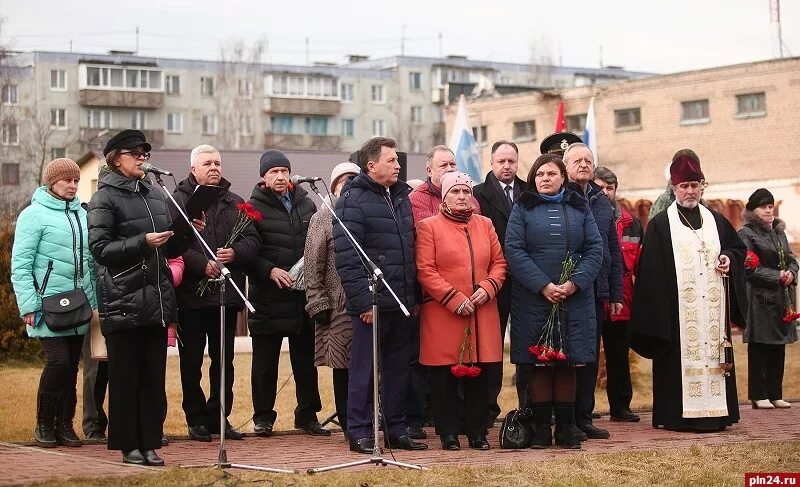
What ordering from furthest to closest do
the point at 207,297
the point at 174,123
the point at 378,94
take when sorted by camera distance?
the point at 378,94 → the point at 174,123 → the point at 207,297

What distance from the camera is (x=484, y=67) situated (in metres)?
103

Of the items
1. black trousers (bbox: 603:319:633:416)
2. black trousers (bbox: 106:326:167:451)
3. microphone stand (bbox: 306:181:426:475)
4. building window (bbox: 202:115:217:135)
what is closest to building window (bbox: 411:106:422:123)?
building window (bbox: 202:115:217:135)

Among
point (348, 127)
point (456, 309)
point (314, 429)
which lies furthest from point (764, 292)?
point (348, 127)

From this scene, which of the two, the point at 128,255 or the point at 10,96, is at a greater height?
the point at 10,96

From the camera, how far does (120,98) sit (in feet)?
279

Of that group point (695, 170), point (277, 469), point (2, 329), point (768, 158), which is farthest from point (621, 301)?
point (768, 158)

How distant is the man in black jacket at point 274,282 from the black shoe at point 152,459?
2094 mm

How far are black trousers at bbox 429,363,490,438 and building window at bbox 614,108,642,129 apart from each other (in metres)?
51.4

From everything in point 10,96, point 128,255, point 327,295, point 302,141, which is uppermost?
point 10,96

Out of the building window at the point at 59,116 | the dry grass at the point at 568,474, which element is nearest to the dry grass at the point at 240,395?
the dry grass at the point at 568,474

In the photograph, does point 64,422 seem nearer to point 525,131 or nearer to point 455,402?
point 455,402

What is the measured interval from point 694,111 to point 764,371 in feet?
151

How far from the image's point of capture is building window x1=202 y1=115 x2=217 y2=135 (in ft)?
289

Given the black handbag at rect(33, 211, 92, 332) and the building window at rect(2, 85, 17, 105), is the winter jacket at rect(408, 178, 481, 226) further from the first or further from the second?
the building window at rect(2, 85, 17, 105)
